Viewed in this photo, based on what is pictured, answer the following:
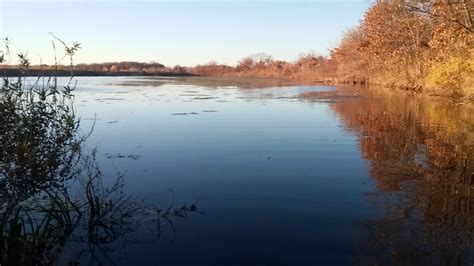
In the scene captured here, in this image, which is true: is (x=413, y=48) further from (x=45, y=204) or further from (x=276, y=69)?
(x=276, y=69)

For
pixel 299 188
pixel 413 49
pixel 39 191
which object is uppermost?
pixel 413 49

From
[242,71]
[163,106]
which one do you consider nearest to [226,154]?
[163,106]

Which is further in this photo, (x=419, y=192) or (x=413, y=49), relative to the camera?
(x=413, y=49)

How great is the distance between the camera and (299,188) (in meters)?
9.22

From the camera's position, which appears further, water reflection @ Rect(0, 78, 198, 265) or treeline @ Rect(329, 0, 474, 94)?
treeline @ Rect(329, 0, 474, 94)

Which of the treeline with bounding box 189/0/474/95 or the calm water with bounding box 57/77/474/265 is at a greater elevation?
the treeline with bounding box 189/0/474/95

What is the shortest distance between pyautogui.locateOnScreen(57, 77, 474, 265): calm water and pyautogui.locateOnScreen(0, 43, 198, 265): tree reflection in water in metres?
0.48

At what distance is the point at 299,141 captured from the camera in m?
14.7

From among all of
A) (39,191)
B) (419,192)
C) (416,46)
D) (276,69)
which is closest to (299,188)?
(419,192)

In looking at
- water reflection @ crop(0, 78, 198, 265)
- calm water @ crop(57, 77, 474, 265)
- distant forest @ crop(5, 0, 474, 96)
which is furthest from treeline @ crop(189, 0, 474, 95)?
water reflection @ crop(0, 78, 198, 265)

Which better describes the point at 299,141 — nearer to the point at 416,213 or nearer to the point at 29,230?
the point at 416,213

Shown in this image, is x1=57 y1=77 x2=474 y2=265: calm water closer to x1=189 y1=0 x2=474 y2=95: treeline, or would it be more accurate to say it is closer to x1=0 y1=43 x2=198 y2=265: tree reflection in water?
x1=0 y1=43 x2=198 y2=265: tree reflection in water

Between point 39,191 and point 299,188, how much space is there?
4866mm

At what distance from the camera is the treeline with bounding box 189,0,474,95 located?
70.7 ft
